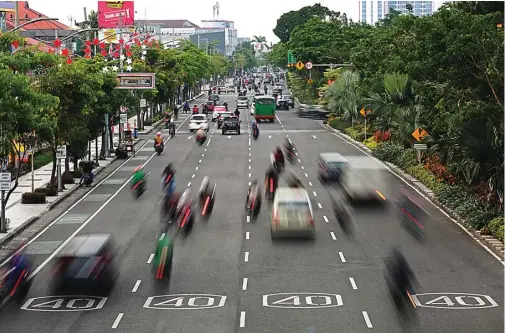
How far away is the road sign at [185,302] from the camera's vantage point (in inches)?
1049

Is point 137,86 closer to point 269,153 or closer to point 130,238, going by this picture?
point 269,153

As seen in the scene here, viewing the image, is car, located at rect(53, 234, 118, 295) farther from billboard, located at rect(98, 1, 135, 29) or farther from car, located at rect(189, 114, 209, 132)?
billboard, located at rect(98, 1, 135, 29)

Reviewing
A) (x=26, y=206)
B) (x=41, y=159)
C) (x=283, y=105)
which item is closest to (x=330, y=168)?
(x=26, y=206)

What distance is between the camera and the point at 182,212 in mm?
43688

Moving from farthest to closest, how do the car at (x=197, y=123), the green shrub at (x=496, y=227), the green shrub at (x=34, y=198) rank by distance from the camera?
the car at (x=197, y=123) < the green shrub at (x=34, y=198) < the green shrub at (x=496, y=227)

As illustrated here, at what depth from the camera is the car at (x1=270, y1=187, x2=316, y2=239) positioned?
3706 cm

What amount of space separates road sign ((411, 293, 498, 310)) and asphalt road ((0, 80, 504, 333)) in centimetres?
3

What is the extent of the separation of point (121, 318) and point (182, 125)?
75453 mm

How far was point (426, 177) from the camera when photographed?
170ft

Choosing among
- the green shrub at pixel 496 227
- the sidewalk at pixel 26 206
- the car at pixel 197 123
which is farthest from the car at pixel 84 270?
the car at pixel 197 123

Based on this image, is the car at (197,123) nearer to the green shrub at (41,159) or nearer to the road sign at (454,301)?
the green shrub at (41,159)

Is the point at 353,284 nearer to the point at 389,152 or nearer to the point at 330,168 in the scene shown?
the point at 330,168

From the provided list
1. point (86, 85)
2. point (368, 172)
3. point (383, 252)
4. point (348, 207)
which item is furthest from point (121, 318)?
point (368, 172)

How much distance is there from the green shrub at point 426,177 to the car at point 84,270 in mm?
22320
